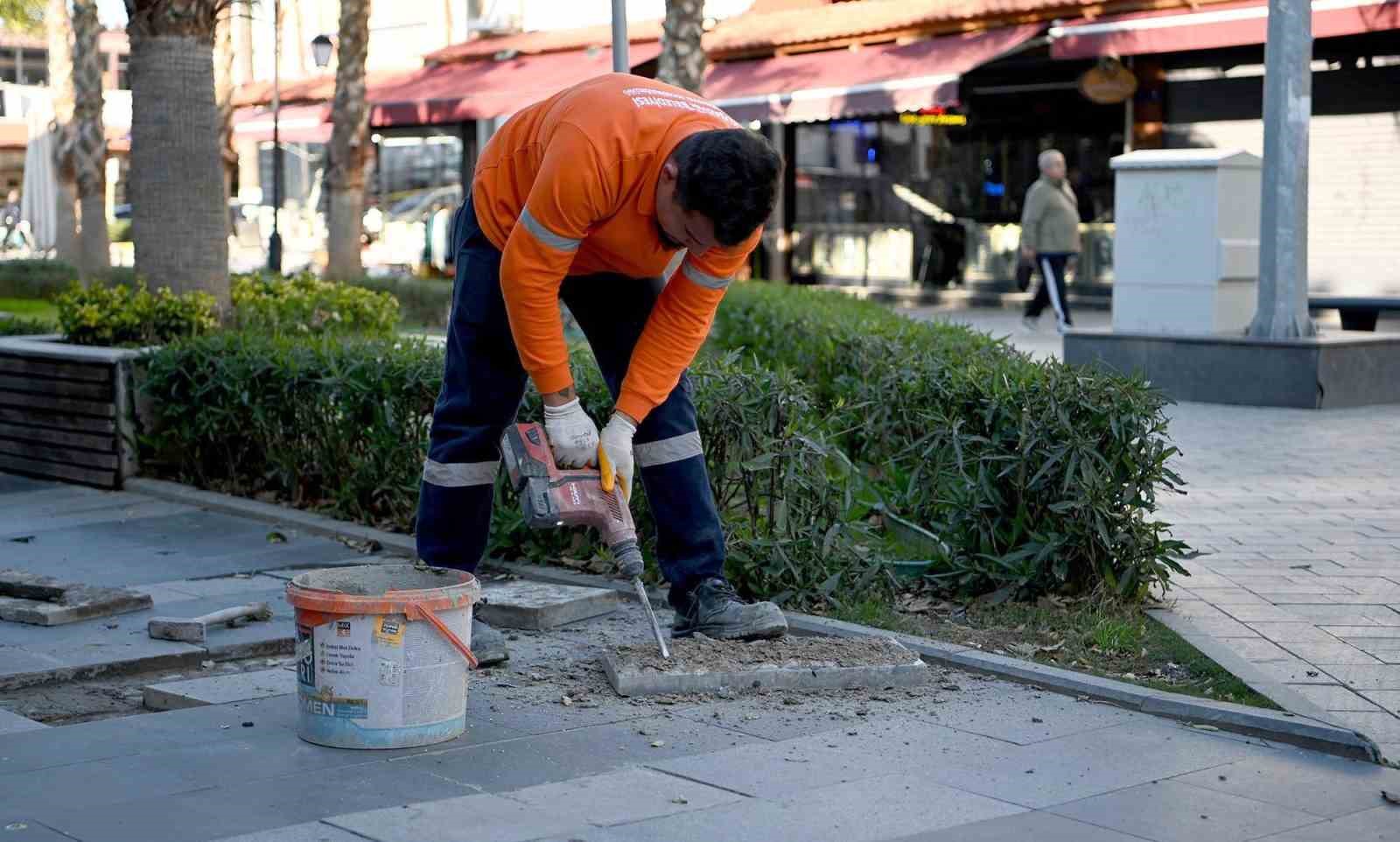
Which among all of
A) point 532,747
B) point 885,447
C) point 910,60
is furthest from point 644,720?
point 910,60

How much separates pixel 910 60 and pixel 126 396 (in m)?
13.3

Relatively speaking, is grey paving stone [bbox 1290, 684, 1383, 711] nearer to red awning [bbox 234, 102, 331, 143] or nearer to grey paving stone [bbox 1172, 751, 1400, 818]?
grey paving stone [bbox 1172, 751, 1400, 818]

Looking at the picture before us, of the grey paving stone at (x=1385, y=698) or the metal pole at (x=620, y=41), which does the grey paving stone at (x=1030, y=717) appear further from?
the metal pole at (x=620, y=41)

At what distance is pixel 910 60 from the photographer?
19.9 metres

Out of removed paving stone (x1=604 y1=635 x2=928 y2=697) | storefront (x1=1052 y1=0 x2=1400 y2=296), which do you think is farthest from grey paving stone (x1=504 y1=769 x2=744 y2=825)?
storefront (x1=1052 y1=0 x2=1400 y2=296)

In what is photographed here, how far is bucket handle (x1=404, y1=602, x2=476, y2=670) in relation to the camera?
395 centimetres

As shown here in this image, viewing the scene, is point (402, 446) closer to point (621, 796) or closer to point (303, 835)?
point (621, 796)

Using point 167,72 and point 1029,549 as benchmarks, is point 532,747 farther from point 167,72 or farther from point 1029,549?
point 167,72

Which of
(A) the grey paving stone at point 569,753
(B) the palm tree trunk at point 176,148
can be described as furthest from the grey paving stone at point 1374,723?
(B) the palm tree trunk at point 176,148

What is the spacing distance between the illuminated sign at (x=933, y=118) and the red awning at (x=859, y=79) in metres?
2.09

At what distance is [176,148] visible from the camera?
30.0 feet

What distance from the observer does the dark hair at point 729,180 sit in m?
4.09

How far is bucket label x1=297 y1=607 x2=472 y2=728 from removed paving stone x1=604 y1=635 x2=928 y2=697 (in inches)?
24.8

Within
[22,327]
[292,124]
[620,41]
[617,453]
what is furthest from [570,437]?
[292,124]
